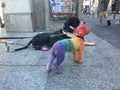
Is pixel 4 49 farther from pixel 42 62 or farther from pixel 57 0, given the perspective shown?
pixel 57 0

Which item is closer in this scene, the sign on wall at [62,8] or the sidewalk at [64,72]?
the sidewalk at [64,72]

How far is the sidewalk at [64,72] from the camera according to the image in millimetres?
3307

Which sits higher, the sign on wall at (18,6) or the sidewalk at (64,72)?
the sign on wall at (18,6)

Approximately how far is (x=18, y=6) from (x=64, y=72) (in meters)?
5.05

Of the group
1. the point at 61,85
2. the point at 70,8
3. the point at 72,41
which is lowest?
the point at 61,85

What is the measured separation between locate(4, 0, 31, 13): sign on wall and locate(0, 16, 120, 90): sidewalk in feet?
10.4

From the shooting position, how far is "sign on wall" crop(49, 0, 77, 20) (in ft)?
25.9

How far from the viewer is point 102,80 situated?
11.4ft

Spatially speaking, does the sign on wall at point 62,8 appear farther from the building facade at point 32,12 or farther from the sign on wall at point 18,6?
the sign on wall at point 18,6

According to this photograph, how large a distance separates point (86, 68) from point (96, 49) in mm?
1583

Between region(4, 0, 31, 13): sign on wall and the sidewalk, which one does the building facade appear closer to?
region(4, 0, 31, 13): sign on wall

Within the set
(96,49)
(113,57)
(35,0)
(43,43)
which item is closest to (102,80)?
(113,57)

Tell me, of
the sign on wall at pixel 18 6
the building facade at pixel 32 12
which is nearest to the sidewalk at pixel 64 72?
the building facade at pixel 32 12

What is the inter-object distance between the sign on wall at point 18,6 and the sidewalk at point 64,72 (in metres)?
3.17
